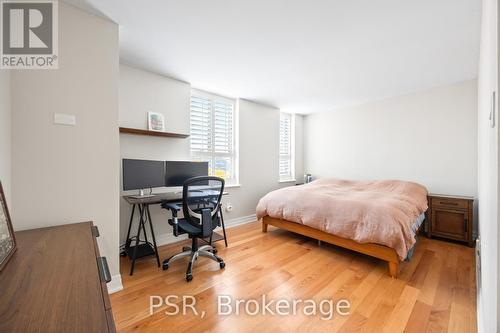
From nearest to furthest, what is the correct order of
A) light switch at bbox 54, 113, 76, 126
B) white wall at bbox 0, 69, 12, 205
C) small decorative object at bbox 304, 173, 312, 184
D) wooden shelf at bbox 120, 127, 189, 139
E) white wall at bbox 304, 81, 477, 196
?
1. white wall at bbox 0, 69, 12, 205
2. light switch at bbox 54, 113, 76, 126
3. wooden shelf at bbox 120, 127, 189, 139
4. white wall at bbox 304, 81, 477, 196
5. small decorative object at bbox 304, 173, 312, 184

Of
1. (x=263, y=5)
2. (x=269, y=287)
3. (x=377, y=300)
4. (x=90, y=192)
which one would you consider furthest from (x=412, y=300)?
(x=90, y=192)

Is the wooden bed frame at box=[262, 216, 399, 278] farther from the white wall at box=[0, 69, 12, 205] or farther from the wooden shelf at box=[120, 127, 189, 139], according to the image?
the white wall at box=[0, 69, 12, 205]

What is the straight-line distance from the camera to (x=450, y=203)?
3023 millimetres

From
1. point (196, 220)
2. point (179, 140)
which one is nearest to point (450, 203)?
point (196, 220)

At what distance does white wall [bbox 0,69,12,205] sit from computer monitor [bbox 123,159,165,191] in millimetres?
924

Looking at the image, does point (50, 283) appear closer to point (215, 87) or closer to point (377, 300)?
point (377, 300)

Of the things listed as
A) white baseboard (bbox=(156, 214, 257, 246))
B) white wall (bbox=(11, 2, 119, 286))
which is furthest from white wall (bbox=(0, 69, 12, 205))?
white baseboard (bbox=(156, 214, 257, 246))

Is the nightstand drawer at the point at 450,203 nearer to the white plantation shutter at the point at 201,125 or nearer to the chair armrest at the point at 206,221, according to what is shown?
the chair armrest at the point at 206,221

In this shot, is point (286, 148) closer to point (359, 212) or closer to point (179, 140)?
point (179, 140)

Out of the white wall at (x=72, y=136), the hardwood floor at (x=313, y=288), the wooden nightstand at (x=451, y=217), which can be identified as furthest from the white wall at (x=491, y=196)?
the white wall at (x=72, y=136)

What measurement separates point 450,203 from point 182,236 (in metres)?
4.02

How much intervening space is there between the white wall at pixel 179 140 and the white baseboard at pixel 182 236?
0.04ft

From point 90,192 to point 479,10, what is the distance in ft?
11.8

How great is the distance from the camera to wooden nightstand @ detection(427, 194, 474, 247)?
287 centimetres
